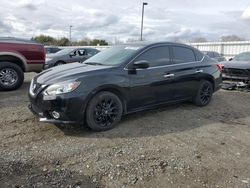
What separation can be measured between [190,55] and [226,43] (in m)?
18.6

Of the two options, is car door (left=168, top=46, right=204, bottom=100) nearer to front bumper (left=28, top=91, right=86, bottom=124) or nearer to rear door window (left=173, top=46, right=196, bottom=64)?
rear door window (left=173, top=46, right=196, bottom=64)

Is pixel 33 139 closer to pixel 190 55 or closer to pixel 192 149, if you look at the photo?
pixel 192 149

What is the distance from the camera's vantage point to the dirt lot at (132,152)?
3.74m

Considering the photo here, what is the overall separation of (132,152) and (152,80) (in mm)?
1924

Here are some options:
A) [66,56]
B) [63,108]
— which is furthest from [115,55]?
[66,56]

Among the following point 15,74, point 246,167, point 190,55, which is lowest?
point 246,167

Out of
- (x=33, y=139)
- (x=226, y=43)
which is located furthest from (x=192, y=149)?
(x=226, y=43)

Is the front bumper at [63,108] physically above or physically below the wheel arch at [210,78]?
below

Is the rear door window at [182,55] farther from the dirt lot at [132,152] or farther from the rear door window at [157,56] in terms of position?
the dirt lot at [132,152]

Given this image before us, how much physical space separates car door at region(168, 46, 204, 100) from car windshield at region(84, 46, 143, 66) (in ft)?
3.10

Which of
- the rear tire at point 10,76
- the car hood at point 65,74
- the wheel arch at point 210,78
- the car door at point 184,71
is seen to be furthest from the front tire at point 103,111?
the rear tire at point 10,76

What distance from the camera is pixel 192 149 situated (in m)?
4.70

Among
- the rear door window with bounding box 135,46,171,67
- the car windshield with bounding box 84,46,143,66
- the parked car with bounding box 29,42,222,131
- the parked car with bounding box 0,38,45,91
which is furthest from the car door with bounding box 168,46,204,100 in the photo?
the parked car with bounding box 0,38,45,91

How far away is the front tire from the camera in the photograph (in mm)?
5180
